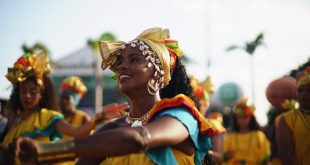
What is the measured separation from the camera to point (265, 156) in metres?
9.08

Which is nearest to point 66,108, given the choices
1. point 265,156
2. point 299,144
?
point 265,156

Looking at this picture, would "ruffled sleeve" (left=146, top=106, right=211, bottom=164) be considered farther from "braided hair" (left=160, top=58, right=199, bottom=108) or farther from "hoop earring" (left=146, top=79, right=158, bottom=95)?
"braided hair" (left=160, top=58, right=199, bottom=108)

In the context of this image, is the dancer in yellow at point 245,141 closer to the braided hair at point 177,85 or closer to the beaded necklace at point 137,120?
the braided hair at point 177,85

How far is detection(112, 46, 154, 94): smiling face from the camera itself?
10.1 ft

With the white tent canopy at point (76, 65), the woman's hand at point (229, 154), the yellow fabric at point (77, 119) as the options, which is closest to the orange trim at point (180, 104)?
the yellow fabric at point (77, 119)

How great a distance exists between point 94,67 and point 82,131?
36499mm

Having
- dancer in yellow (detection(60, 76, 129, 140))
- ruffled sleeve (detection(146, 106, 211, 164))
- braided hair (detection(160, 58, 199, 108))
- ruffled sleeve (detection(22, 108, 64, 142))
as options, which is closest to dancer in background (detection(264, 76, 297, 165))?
dancer in yellow (detection(60, 76, 129, 140))

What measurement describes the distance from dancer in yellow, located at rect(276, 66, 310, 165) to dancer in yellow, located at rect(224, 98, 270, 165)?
11.3ft

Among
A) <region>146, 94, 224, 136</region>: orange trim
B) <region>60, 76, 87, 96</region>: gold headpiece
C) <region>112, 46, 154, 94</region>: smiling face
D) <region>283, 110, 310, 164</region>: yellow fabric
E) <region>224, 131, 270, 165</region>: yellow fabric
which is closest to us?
<region>146, 94, 224, 136</region>: orange trim

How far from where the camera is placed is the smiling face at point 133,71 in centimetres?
308

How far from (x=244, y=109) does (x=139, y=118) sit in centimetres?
646

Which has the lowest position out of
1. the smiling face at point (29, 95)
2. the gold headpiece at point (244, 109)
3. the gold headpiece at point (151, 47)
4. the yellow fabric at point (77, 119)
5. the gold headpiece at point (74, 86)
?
the gold headpiece at point (244, 109)

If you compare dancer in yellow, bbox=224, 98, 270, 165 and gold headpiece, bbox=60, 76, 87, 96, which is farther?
gold headpiece, bbox=60, 76, 87, 96

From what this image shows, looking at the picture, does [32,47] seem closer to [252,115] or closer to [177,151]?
[252,115]
